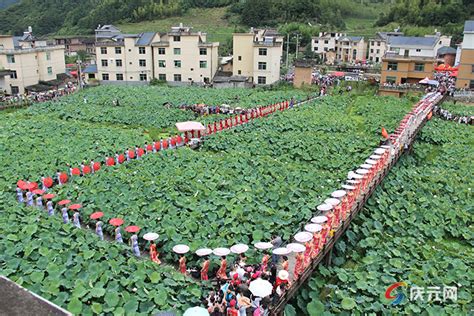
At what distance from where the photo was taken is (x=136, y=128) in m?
34.4

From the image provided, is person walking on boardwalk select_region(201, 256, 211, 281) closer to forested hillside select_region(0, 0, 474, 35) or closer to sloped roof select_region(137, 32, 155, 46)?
sloped roof select_region(137, 32, 155, 46)

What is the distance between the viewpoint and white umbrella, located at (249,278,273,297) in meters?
11.4

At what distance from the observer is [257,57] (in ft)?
177

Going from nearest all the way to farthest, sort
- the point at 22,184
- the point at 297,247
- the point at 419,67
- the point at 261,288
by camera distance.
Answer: the point at 261,288, the point at 297,247, the point at 22,184, the point at 419,67

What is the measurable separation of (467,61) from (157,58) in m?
38.0

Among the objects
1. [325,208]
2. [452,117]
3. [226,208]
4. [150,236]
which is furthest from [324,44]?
[150,236]

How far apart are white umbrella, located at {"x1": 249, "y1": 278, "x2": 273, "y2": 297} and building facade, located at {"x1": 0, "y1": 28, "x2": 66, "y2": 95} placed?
46.0 meters

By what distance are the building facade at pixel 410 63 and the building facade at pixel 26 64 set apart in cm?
4224

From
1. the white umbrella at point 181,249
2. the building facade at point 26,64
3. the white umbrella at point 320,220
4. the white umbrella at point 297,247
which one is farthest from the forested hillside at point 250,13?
the white umbrella at point 181,249

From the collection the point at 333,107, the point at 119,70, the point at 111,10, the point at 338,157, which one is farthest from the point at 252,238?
the point at 111,10

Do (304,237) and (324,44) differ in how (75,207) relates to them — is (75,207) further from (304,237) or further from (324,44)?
(324,44)

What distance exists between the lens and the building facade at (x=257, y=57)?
53.5 meters

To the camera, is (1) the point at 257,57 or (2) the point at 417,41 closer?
(2) the point at 417,41

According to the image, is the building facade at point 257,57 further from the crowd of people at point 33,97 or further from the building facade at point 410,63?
the crowd of people at point 33,97
